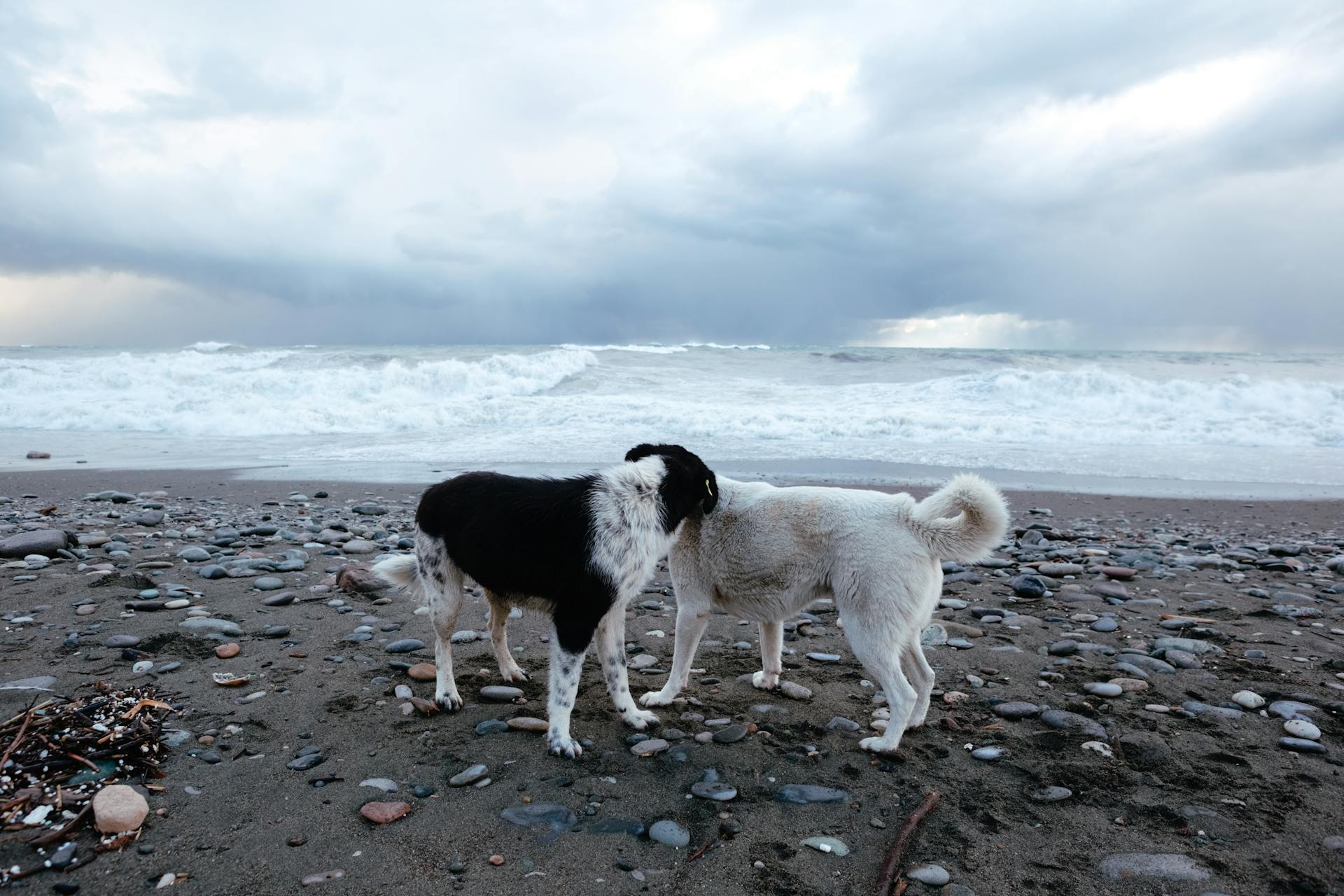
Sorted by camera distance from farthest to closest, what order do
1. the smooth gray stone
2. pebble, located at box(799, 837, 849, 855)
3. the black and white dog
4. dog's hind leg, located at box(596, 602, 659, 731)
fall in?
the smooth gray stone, dog's hind leg, located at box(596, 602, 659, 731), the black and white dog, pebble, located at box(799, 837, 849, 855)

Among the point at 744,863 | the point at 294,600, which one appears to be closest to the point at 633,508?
the point at 744,863

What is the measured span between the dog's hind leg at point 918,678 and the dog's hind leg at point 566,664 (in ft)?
5.86

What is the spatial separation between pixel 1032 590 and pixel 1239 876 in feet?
13.5

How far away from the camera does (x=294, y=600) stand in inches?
241

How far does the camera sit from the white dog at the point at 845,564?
3947 millimetres

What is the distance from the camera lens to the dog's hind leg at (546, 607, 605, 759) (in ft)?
12.7

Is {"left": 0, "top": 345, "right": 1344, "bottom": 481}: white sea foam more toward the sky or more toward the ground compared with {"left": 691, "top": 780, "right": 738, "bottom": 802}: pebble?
more toward the sky

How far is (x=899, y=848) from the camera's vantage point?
120 inches

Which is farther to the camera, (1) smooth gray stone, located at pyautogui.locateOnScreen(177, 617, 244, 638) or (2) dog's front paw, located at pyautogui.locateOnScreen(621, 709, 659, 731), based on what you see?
(1) smooth gray stone, located at pyautogui.locateOnScreen(177, 617, 244, 638)

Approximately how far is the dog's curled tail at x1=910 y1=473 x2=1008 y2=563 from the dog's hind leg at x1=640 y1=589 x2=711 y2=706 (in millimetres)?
1379

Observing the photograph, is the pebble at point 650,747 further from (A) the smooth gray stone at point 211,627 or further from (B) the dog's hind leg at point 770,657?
(A) the smooth gray stone at point 211,627

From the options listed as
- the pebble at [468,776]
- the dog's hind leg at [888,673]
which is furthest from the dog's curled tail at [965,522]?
the pebble at [468,776]

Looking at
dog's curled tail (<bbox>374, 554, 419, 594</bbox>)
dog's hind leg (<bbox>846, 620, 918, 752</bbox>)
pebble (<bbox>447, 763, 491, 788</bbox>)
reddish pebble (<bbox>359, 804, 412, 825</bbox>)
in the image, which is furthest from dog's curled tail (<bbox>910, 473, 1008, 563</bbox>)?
dog's curled tail (<bbox>374, 554, 419, 594</bbox>)

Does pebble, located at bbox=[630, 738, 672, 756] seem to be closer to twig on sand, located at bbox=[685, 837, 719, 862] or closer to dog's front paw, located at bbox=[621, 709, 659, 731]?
dog's front paw, located at bbox=[621, 709, 659, 731]
